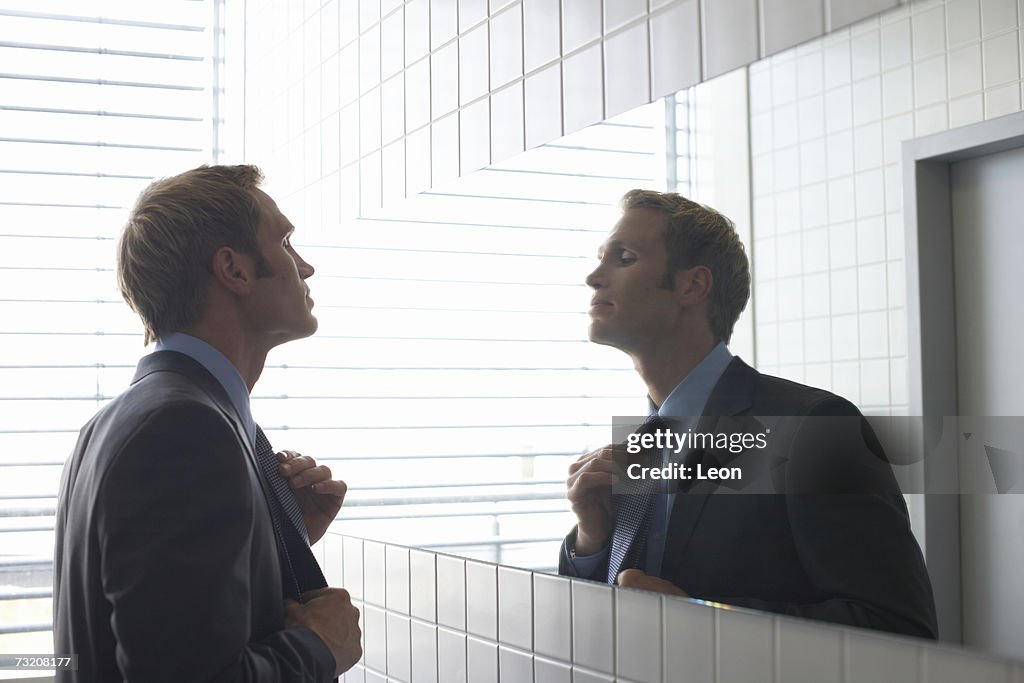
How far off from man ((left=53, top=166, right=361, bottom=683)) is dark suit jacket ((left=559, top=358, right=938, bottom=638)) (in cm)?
50

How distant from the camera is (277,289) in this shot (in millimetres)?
1549

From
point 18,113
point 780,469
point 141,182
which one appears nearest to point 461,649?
point 780,469

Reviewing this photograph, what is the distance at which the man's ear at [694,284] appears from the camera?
113cm

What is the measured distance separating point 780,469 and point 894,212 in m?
0.28

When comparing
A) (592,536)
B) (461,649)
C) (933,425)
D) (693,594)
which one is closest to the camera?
(933,425)

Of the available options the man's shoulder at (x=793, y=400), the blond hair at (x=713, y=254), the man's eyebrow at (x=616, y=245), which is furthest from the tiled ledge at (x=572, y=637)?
the man's eyebrow at (x=616, y=245)

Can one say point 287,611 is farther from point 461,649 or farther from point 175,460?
point 461,649

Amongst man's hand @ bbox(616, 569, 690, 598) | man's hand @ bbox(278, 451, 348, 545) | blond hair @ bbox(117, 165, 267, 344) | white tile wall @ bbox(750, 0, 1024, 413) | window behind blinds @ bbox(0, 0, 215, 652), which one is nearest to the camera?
white tile wall @ bbox(750, 0, 1024, 413)

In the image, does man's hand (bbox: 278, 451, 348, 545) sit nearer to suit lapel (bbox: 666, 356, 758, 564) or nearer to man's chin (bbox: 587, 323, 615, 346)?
man's chin (bbox: 587, 323, 615, 346)

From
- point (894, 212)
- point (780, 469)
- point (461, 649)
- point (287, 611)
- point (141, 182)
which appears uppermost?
point (141, 182)

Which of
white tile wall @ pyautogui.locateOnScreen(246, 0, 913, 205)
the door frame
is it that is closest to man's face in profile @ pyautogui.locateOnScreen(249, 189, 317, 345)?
white tile wall @ pyautogui.locateOnScreen(246, 0, 913, 205)

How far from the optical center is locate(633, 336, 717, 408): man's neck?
115 cm

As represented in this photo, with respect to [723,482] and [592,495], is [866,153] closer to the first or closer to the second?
[723,482]

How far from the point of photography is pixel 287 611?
1.39 meters
